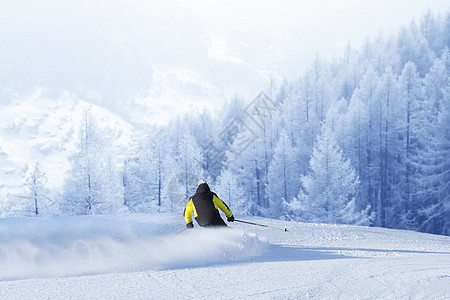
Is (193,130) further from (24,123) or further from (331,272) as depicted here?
(24,123)

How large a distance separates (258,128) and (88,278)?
32.0m

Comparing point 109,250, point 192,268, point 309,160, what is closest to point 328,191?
point 309,160

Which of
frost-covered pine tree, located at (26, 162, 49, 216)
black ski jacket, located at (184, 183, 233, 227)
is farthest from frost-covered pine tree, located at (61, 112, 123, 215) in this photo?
black ski jacket, located at (184, 183, 233, 227)

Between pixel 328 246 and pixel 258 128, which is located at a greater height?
pixel 258 128

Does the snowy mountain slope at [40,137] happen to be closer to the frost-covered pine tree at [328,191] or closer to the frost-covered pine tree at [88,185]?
the frost-covered pine tree at [88,185]

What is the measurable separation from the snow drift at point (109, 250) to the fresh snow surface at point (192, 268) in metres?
0.01

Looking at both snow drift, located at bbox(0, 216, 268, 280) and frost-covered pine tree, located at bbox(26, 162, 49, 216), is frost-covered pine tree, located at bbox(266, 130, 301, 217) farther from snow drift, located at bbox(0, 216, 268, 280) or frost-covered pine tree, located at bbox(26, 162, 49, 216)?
snow drift, located at bbox(0, 216, 268, 280)

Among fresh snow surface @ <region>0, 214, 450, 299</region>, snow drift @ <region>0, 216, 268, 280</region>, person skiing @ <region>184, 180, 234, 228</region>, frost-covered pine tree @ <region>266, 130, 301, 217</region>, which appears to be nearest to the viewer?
fresh snow surface @ <region>0, 214, 450, 299</region>

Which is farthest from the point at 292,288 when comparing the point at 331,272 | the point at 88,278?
the point at 88,278

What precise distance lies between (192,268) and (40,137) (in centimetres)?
12583

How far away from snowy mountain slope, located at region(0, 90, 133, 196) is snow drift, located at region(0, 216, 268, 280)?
268 feet

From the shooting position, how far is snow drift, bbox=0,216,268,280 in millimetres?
5586

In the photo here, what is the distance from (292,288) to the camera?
421 cm

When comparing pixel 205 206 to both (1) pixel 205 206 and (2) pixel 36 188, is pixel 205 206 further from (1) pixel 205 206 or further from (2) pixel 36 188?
(2) pixel 36 188
